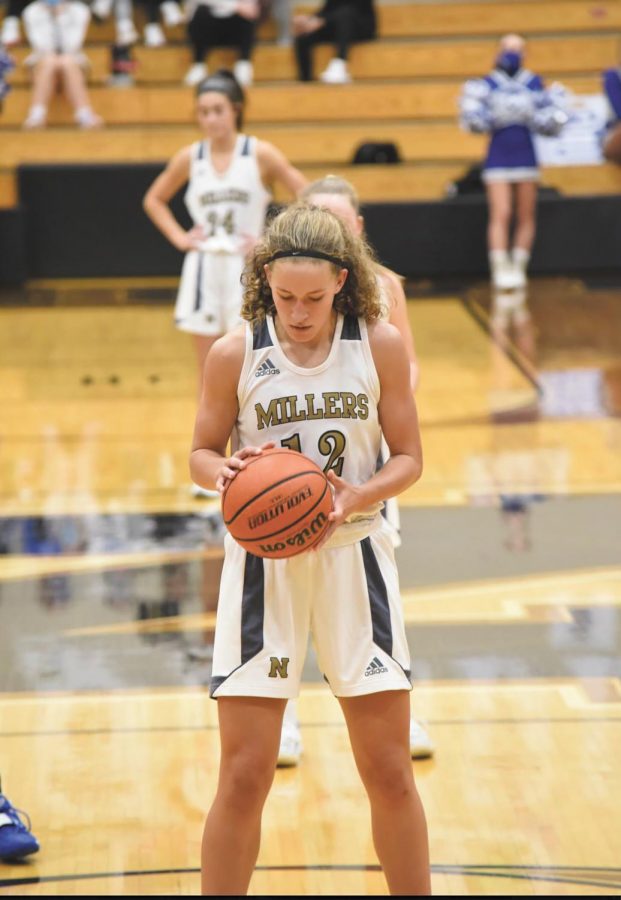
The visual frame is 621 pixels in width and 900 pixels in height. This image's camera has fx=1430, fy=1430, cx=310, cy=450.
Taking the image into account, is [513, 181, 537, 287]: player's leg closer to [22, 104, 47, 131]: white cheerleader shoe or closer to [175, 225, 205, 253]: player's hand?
[22, 104, 47, 131]: white cheerleader shoe

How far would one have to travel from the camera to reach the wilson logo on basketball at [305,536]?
2830mm

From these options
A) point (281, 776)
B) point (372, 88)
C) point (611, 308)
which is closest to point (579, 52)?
point (372, 88)

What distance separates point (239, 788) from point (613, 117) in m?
11.1

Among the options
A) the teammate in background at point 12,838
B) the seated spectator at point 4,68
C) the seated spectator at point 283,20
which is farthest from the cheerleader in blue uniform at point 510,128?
the teammate in background at point 12,838

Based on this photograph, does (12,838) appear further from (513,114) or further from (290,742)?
(513,114)

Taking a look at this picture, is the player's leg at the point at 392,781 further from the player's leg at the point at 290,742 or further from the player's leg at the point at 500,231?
the player's leg at the point at 500,231

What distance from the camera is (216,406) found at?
3018 millimetres

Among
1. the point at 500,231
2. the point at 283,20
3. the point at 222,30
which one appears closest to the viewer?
the point at 500,231

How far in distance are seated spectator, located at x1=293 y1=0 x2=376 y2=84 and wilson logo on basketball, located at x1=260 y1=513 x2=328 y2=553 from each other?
1198 cm

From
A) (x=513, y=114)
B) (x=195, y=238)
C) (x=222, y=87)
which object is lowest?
(x=513, y=114)

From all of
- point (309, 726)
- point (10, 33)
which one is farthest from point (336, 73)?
point (309, 726)

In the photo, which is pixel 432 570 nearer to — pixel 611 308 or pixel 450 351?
pixel 450 351

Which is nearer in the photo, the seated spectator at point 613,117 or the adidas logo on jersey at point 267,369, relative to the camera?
the adidas logo on jersey at point 267,369

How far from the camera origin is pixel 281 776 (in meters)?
4.02
